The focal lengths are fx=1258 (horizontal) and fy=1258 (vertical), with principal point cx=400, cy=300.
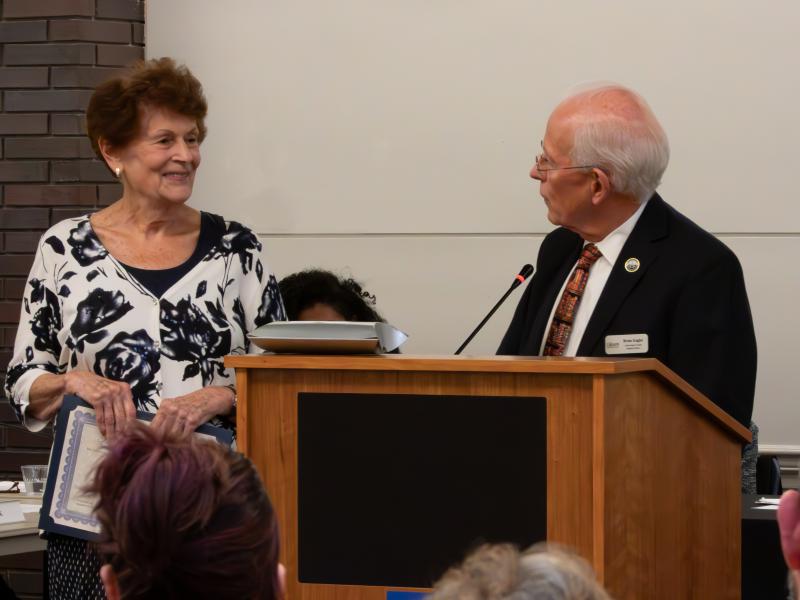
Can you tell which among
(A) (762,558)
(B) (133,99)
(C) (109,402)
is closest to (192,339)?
(C) (109,402)

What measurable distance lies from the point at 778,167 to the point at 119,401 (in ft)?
9.50

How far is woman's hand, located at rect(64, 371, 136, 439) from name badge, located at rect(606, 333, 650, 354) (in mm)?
1110

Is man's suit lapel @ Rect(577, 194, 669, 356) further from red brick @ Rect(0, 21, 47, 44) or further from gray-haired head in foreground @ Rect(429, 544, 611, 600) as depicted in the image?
red brick @ Rect(0, 21, 47, 44)

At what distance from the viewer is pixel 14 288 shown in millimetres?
5207

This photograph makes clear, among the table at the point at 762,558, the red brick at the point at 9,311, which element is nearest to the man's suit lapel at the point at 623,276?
the table at the point at 762,558

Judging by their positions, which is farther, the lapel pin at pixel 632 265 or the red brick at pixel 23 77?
the red brick at pixel 23 77

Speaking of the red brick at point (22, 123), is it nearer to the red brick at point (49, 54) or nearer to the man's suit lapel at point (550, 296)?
the red brick at point (49, 54)

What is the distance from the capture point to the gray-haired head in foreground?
1148 millimetres

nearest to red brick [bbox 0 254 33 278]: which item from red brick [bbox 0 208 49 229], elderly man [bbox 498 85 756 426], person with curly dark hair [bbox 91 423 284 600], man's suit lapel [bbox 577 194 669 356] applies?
red brick [bbox 0 208 49 229]

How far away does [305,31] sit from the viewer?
5113 mm

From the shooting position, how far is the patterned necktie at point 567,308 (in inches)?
123

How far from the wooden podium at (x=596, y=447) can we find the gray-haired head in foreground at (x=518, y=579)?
1.01 m

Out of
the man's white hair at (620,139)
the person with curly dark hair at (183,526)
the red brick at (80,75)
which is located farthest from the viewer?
the red brick at (80,75)

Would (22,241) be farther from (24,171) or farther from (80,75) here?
(80,75)
